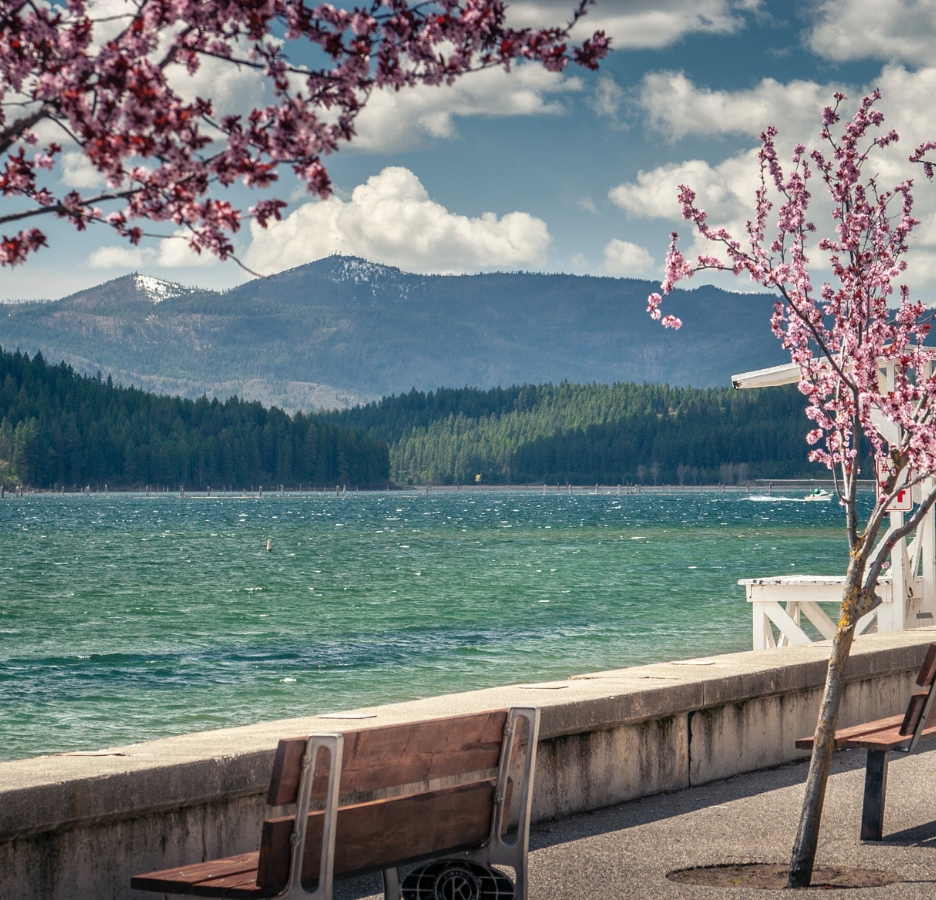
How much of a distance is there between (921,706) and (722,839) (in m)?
1.21

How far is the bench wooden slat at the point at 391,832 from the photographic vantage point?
4.34 metres

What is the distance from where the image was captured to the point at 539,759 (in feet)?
23.0

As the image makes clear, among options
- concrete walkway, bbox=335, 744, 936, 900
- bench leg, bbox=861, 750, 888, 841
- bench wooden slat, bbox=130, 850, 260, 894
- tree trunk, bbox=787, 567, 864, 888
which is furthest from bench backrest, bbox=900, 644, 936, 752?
bench wooden slat, bbox=130, 850, 260, 894

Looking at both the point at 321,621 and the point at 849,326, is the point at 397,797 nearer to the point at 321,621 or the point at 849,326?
the point at 849,326

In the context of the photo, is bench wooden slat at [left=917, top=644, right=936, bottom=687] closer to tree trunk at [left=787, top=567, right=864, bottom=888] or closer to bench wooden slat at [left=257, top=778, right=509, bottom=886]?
tree trunk at [left=787, top=567, right=864, bottom=888]

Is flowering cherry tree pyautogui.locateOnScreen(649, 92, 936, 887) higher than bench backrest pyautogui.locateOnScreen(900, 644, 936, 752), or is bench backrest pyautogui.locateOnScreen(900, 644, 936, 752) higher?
flowering cherry tree pyautogui.locateOnScreen(649, 92, 936, 887)

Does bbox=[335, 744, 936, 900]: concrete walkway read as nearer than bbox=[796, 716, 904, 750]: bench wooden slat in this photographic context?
Yes

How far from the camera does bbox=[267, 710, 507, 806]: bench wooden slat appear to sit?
14.1ft

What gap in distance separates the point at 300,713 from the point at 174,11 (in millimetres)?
19747

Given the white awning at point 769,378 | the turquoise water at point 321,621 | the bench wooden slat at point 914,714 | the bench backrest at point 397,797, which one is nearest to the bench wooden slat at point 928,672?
the bench wooden slat at point 914,714

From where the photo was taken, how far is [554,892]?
5.66 metres

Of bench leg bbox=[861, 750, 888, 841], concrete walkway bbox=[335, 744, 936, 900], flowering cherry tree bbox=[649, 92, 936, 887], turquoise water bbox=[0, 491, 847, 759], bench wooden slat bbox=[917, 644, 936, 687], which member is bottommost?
turquoise water bbox=[0, 491, 847, 759]

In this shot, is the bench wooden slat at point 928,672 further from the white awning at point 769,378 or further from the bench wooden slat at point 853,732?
the white awning at point 769,378

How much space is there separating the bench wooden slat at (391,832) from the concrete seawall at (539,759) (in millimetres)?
A: 1041
